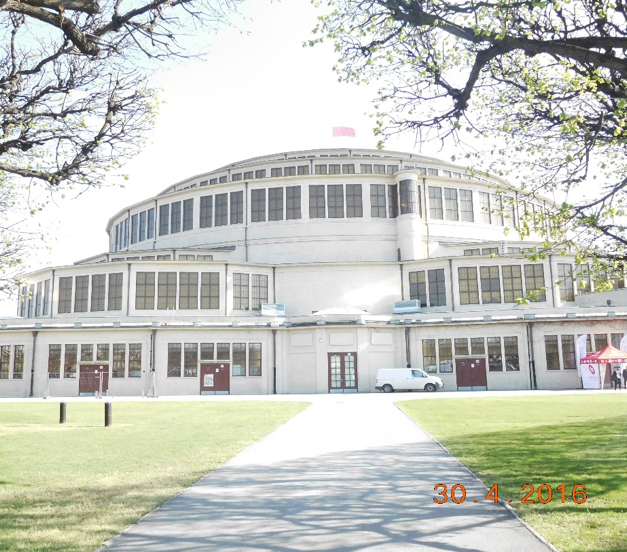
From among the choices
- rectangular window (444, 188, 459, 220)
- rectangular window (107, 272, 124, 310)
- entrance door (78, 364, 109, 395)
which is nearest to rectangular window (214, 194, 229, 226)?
rectangular window (107, 272, 124, 310)

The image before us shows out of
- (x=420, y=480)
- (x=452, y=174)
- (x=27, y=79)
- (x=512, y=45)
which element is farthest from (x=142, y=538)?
(x=452, y=174)

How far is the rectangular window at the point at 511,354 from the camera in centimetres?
4384

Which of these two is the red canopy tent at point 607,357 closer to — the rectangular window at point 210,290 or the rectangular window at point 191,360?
the rectangular window at point 210,290

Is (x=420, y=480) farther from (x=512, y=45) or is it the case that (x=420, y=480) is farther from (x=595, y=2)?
(x=595, y=2)

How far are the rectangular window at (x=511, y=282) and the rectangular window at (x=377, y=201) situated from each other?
1275 cm

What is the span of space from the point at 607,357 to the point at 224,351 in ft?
90.3

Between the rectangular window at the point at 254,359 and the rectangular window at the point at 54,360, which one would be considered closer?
the rectangular window at the point at 54,360

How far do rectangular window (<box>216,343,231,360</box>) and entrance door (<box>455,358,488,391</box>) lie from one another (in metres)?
17.4

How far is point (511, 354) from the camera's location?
44031 mm

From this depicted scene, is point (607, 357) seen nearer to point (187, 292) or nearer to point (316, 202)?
point (316, 202)

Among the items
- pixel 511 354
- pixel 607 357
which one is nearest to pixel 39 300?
pixel 511 354

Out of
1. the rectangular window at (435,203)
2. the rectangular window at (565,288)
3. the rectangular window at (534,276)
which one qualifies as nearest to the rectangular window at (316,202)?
the rectangular window at (435,203)

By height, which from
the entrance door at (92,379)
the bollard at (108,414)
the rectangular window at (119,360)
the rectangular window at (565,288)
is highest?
the rectangular window at (565,288)

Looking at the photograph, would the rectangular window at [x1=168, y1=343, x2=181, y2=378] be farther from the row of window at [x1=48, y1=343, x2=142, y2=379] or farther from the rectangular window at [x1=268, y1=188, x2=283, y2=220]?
the rectangular window at [x1=268, y1=188, x2=283, y2=220]
